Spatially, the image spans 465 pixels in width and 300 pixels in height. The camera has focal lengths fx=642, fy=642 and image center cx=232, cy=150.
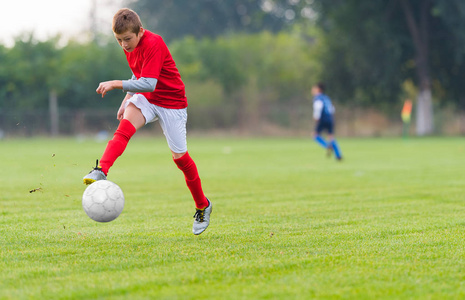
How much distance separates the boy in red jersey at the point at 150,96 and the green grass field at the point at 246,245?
24.5 inches

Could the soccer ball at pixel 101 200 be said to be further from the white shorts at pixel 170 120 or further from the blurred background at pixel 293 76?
the blurred background at pixel 293 76

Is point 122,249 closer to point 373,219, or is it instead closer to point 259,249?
point 259,249

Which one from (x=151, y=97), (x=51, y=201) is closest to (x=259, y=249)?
(x=151, y=97)

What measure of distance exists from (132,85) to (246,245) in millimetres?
1617

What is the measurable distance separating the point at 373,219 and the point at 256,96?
1488 inches

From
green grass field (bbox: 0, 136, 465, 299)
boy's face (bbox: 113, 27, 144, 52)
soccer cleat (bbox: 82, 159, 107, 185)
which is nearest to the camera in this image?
green grass field (bbox: 0, 136, 465, 299)

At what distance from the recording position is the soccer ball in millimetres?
5098

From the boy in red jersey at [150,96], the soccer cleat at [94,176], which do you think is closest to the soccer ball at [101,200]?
the soccer cleat at [94,176]

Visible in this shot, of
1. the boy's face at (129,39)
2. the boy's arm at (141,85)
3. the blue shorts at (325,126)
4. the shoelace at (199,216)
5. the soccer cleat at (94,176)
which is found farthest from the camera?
the blue shorts at (325,126)

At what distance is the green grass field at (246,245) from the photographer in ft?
12.3

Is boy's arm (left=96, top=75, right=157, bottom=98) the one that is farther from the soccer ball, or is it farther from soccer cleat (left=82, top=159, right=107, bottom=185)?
the soccer ball

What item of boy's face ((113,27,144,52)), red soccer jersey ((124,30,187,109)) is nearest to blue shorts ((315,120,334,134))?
red soccer jersey ((124,30,187,109))

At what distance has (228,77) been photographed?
46.8 metres

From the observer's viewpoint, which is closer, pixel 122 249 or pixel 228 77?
pixel 122 249
